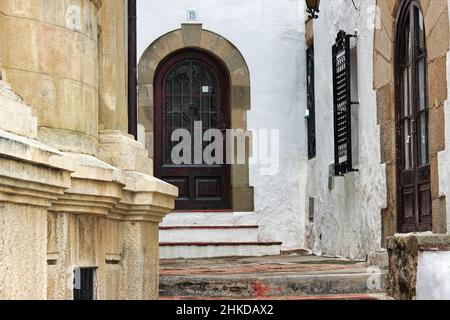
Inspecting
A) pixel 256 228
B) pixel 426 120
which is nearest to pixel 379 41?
pixel 426 120

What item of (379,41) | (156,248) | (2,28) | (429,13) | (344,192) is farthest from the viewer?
(344,192)

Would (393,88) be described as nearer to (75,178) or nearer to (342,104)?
(342,104)

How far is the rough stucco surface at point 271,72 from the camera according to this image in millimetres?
15422

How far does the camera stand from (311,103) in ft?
50.1

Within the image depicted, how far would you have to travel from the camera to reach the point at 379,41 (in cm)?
1111

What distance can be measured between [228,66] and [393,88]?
16.6ft

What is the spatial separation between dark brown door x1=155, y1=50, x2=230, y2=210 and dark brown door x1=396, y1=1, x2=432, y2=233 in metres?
5.19

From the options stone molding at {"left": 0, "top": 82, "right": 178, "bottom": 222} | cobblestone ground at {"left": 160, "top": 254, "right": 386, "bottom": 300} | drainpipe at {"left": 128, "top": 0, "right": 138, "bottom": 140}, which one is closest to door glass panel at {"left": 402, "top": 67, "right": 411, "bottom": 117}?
cobblestone ground at {"left": 160, "top": 254, "right": 386, "bottom": 300}

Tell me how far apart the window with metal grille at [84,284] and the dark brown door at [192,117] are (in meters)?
9.56

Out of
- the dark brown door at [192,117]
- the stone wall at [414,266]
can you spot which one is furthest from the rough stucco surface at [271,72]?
the stone wall at [414,266]

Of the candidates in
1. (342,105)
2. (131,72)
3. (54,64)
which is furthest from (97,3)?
(342,105)
